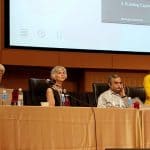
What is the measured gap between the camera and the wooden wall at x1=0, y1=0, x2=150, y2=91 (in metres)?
6.16

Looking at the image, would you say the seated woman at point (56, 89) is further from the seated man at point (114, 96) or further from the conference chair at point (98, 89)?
the conference chair at point (98, 89)

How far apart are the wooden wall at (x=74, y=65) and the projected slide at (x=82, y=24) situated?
0.66 feet

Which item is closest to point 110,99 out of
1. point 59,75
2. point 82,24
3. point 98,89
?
point 98,89

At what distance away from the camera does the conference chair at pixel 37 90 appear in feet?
15.1

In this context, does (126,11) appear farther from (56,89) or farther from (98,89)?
(56,89)

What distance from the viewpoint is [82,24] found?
6.17 m

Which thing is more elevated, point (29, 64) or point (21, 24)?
point (21, 24)

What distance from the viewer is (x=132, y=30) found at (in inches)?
250

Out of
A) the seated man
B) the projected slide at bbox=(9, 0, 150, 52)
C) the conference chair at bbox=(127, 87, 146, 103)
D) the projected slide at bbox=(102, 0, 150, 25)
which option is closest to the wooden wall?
the projected slide at bbox=(9, 0, 150, 52)

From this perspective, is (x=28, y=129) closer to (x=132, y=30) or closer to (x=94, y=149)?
(x=94, y=149)

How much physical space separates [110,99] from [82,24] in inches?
81.8

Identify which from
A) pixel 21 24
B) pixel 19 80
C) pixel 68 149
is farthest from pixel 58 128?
pixel 19 80

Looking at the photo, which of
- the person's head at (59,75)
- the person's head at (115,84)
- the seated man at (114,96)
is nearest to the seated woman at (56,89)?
the person's head at (59,75)

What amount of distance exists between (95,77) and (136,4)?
1.24 metres
